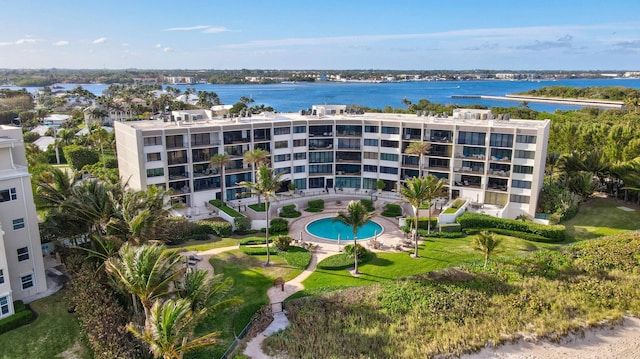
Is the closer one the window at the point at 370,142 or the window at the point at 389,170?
the window at the point at 389,170

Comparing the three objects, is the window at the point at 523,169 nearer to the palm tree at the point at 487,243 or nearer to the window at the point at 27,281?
the palm tree at the point at 487,243

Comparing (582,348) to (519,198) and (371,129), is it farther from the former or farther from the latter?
(371,129)

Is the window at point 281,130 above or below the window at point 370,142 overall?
above

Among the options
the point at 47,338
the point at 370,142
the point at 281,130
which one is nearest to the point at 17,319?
the point at 47,338

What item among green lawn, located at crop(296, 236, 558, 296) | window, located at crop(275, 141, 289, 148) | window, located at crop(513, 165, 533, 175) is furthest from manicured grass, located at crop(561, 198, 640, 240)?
window, located at crop(275, 141, 289, 148)

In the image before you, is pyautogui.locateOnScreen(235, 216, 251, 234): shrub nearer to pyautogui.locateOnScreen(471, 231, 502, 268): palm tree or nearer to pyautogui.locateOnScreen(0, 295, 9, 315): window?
pyautogui.locateOnScreen(0, 295, 9, 315): window

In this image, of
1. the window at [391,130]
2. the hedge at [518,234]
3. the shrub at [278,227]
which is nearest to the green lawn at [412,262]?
the hedge at [518,234]

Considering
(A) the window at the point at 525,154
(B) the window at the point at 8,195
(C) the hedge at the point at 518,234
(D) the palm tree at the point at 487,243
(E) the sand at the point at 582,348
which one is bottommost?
(E) the sand at the point at 582,348
